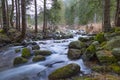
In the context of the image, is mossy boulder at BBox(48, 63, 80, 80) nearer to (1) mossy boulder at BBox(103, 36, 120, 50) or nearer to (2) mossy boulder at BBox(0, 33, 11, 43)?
(1) mossy boulder at BBox(103, 36, 120, 50)

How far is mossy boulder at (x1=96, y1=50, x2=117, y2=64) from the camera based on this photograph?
7.35 metres

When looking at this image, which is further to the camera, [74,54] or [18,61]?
[74,54]

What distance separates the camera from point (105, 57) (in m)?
7.57

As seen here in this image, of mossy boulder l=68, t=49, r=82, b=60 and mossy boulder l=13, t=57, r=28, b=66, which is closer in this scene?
mossy boulder l=13, t=57, r=28, b=66

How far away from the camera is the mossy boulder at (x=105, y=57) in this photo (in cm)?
735

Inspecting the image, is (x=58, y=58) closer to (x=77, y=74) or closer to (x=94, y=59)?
(x=94, y=59)

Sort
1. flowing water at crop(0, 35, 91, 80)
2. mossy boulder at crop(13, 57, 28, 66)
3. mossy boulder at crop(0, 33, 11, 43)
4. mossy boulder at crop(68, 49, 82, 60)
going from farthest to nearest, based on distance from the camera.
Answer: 1. mossy boulder at crop(0, 33, 11, 43)
2. mossy boulder at crop(68, 49, 82, 60)
3. mossy boulder at crop(13, 57, 28, 66)
4. flowing water at crop(0, 35, 91, 80)

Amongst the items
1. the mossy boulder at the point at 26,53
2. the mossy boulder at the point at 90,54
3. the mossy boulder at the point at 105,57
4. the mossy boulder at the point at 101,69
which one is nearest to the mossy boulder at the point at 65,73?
the mossy boulder at the point at 101,69

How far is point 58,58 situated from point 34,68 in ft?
6.01

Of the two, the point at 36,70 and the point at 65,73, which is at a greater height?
the point at 65,73

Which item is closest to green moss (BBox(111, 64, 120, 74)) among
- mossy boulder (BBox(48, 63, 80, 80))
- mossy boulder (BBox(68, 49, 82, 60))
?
mossy boulder (BBox(48, 63, 80, 80))

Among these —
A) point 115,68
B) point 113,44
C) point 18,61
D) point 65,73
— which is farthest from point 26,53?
point 115,68

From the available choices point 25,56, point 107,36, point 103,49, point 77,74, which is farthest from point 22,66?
point 107,36

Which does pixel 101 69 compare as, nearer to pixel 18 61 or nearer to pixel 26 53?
pixel 18 61
